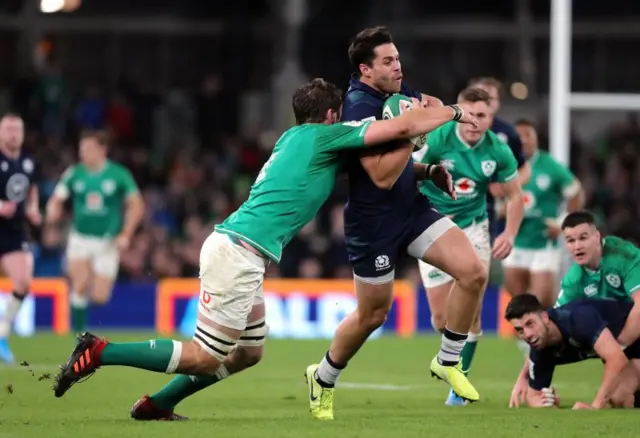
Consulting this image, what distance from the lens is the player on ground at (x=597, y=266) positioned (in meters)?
9.28

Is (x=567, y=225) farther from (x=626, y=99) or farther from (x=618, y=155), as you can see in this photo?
(x=618, y=155)

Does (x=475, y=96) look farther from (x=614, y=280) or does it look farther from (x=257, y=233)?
(x=257, y=233)

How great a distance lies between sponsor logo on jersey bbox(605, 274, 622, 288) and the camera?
9.46m

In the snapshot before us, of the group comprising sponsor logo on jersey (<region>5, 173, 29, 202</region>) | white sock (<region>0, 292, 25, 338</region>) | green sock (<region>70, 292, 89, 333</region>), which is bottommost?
green sock (<region>70, 292, 89, 333</region>)

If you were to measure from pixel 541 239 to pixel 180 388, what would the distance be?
6948mm

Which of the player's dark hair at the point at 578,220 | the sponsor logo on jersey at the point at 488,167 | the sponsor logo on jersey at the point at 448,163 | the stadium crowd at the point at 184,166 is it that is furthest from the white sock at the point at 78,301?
the player's dark hair at the point at 578,220

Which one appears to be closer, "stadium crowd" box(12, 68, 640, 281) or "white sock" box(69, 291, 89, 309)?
"white sock" box(69, 291, 89, 309)

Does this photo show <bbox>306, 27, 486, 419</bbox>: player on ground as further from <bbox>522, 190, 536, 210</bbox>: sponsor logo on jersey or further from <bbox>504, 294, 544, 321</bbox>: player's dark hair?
<bbox>522, 190, 536, 210</bbox>: sponsor logo on jersey

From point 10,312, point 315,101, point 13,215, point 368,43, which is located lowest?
point 10,312

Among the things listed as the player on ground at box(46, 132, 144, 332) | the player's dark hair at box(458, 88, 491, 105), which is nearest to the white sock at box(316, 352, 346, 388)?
the player's dark hair at box(458, 88, 491, 105)

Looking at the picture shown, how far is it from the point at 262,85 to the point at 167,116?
7.06ft

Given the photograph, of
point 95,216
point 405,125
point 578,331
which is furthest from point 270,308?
point 405,125

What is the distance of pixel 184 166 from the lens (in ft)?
72.1

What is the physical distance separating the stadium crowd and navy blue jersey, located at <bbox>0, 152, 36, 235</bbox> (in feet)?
20.4
